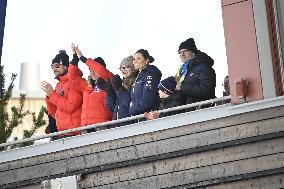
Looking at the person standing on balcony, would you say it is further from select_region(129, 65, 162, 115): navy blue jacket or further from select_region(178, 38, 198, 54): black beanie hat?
select_region(178, 38, 198, 54): black beanie hat

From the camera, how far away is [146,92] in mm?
10992

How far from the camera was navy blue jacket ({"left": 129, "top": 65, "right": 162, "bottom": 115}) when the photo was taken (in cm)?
1102

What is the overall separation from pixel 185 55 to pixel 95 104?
1542 millimetres

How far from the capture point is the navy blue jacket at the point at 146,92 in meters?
11.0

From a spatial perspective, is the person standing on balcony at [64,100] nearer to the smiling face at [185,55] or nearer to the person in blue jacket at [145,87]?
the person in blue jacket at [145,87]

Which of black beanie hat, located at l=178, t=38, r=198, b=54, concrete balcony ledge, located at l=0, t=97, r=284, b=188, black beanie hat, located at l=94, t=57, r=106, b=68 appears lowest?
concrete balcony ledge, located at l=0, t=97, r=284, b=188

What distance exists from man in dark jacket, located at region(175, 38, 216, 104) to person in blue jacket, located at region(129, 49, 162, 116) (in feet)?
1.18

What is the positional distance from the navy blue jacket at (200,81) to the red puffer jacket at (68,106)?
212 centimetres

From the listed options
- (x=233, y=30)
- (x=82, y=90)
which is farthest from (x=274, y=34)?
(x=82, y=90)

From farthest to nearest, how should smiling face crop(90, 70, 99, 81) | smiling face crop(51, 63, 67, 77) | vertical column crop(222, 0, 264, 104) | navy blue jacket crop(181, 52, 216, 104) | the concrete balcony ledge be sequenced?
smiling face crop(51, 63, 67, 77)
smiling face crop(90, 70, 99, 81)
navy blue jacket crop(181, 52, 216, 104)
vertical column crop(222, 0, 264, 104)
the concrete balcony ledge

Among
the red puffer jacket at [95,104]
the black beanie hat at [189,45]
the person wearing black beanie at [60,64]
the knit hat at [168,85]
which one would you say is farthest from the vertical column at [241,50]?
the person wearing black beanie at [60,64]

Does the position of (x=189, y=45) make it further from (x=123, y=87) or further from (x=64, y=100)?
(x=64, y=100)

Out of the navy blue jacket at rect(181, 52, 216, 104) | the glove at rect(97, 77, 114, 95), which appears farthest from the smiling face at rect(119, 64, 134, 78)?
the navy blue jacket at rect(181, 52, 216, 104)

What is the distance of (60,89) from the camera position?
12.7 metres
